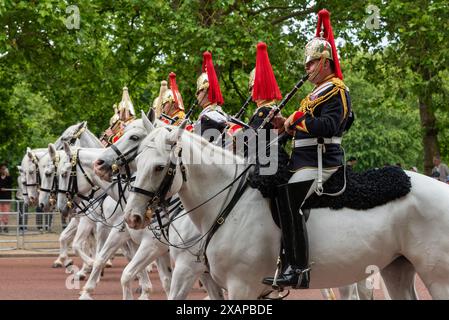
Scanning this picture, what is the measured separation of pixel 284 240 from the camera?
7.91m

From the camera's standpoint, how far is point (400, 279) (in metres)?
8.43

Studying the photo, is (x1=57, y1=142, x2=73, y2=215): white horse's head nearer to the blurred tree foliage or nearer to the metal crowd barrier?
the blurred tree foliage

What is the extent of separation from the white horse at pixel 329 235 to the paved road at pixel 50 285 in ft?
18.1

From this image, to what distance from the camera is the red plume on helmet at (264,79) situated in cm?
987

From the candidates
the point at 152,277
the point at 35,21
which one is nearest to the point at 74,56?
the point at 35,21

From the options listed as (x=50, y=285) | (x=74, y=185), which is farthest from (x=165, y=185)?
(x=50, y=285)

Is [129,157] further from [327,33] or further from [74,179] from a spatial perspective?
[74,179]

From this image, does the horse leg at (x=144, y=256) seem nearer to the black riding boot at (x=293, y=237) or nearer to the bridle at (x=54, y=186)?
the bridle at (x=54, y=186)

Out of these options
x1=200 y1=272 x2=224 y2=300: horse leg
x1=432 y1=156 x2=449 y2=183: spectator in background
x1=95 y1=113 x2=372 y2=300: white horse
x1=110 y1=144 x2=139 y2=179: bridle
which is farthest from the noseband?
x1=432 y1=156 x2=449 y2=183: spectator in background

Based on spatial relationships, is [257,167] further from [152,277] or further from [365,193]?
[152,277]

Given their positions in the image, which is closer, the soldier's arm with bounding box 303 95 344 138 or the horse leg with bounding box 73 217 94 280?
the soldier's arm with bounding box 303 95 344 138

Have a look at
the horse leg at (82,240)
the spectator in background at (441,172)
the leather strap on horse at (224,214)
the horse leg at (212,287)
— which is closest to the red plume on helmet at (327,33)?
the leather strap on horse at (224,214)

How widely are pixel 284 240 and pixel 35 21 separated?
15.3 m

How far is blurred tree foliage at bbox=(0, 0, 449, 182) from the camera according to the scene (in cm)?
2266
